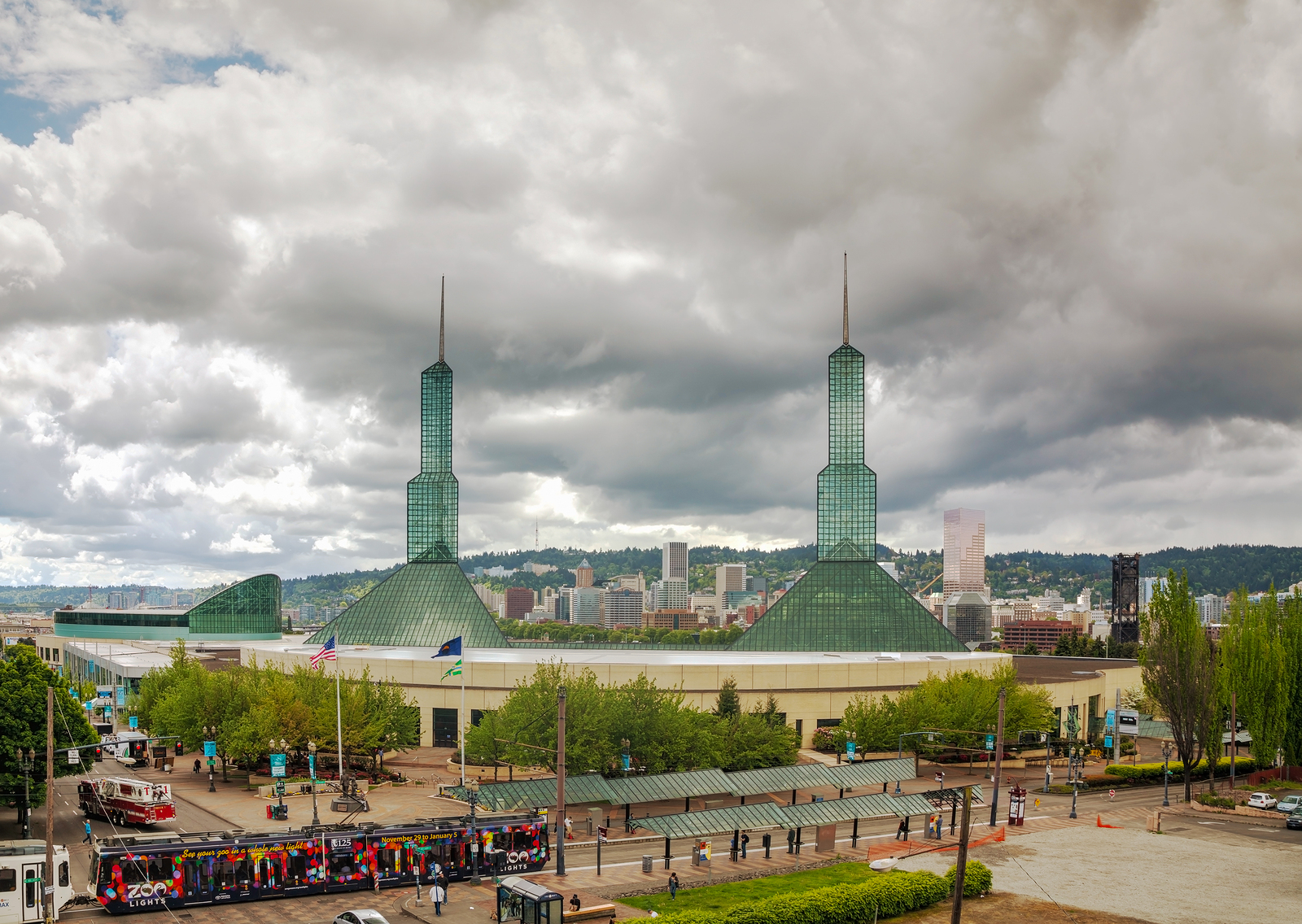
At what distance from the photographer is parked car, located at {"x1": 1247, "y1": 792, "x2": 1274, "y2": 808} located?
60469mm

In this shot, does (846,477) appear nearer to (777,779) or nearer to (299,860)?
(777,779)

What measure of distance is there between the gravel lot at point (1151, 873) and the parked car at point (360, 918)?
23.4 m

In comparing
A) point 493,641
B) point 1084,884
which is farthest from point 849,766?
point 493,641

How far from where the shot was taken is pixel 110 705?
322 feet

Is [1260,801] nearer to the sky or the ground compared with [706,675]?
nearer to the ground

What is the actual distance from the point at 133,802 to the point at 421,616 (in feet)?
175

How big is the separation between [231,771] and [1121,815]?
56922mm

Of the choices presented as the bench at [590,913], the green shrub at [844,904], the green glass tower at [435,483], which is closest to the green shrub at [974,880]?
the green shrub at [844,904]

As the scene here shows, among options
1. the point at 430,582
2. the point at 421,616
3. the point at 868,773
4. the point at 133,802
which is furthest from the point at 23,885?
the point at 430,582

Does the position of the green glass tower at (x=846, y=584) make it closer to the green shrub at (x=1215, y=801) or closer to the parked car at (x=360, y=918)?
the green shrub at (x=1215, y=801)

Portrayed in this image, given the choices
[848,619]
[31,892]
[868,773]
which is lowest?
[868,773]

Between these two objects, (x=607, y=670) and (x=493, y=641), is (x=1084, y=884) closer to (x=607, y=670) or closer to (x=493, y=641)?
(x=607, y=670)

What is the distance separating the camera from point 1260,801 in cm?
6059

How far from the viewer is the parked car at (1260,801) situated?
60.5m
